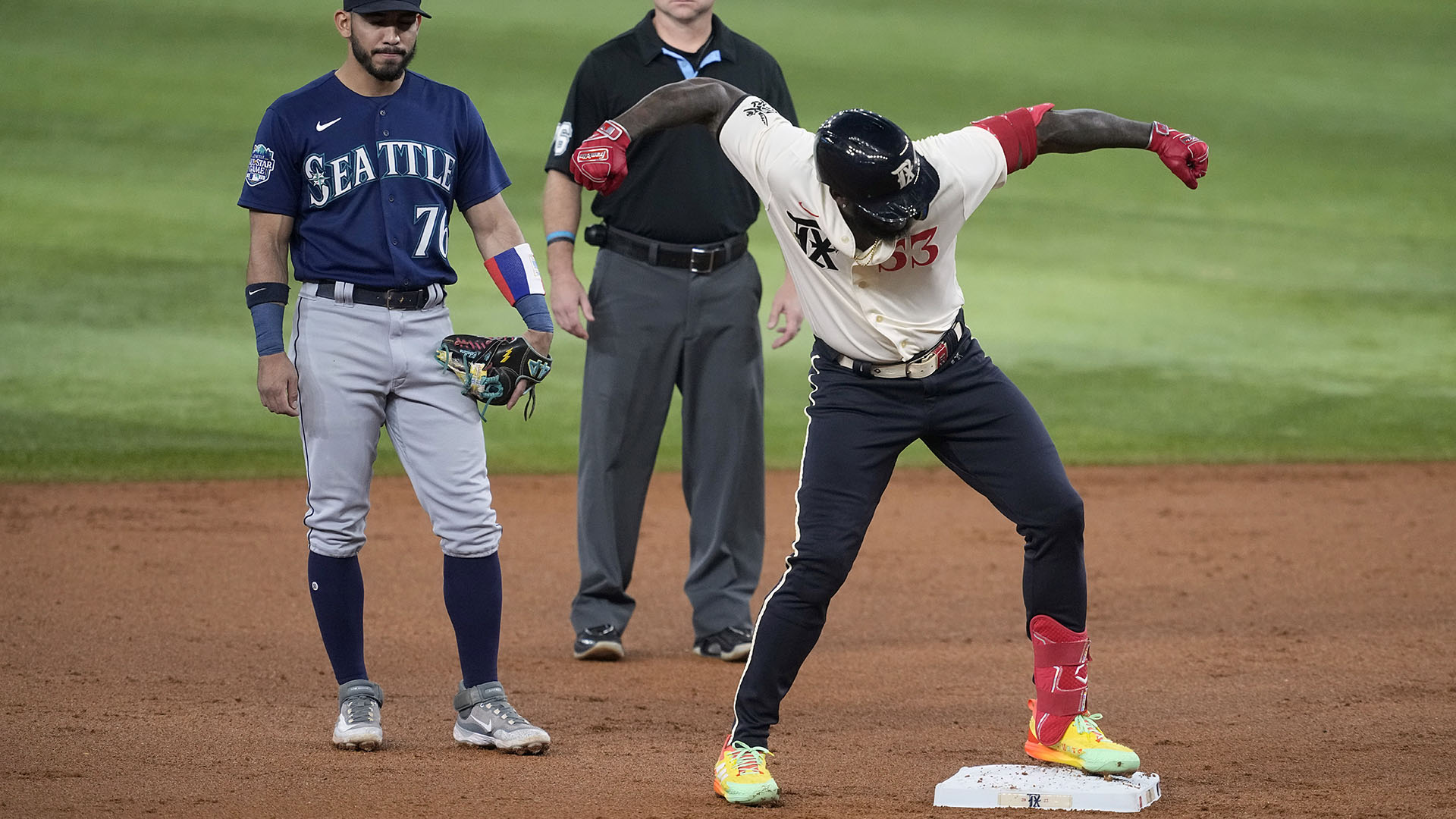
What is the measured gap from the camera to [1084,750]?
11.4 feet

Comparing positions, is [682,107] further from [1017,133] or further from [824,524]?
[824,524]

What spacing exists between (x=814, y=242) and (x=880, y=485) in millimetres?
571

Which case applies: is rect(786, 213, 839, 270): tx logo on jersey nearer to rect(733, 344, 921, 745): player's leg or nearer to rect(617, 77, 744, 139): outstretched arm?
rect(733, 344, 921, 745): player's leg

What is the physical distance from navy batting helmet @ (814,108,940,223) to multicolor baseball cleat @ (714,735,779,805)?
3.97 feet

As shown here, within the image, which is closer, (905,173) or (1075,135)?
(905,173)

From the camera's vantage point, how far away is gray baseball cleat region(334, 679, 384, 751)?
371 centimetres

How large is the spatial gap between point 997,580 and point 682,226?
83.7 inches

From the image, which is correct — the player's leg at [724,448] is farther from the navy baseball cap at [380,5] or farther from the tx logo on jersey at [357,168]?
the navy baseball cap at [380,5]

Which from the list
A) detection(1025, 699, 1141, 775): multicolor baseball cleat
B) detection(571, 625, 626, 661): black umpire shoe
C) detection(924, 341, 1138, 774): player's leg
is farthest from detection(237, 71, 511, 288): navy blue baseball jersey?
detection(1025, 699, 1141, 775): multicolor baseball cleat

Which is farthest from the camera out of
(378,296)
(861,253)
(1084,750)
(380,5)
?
(378,296)

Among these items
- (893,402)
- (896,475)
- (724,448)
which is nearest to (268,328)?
(893,402)

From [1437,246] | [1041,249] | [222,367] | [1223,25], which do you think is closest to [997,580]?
[222,367]

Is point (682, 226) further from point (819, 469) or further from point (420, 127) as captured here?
point (819, 469)

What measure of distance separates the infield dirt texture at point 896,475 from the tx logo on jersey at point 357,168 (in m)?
1.38
